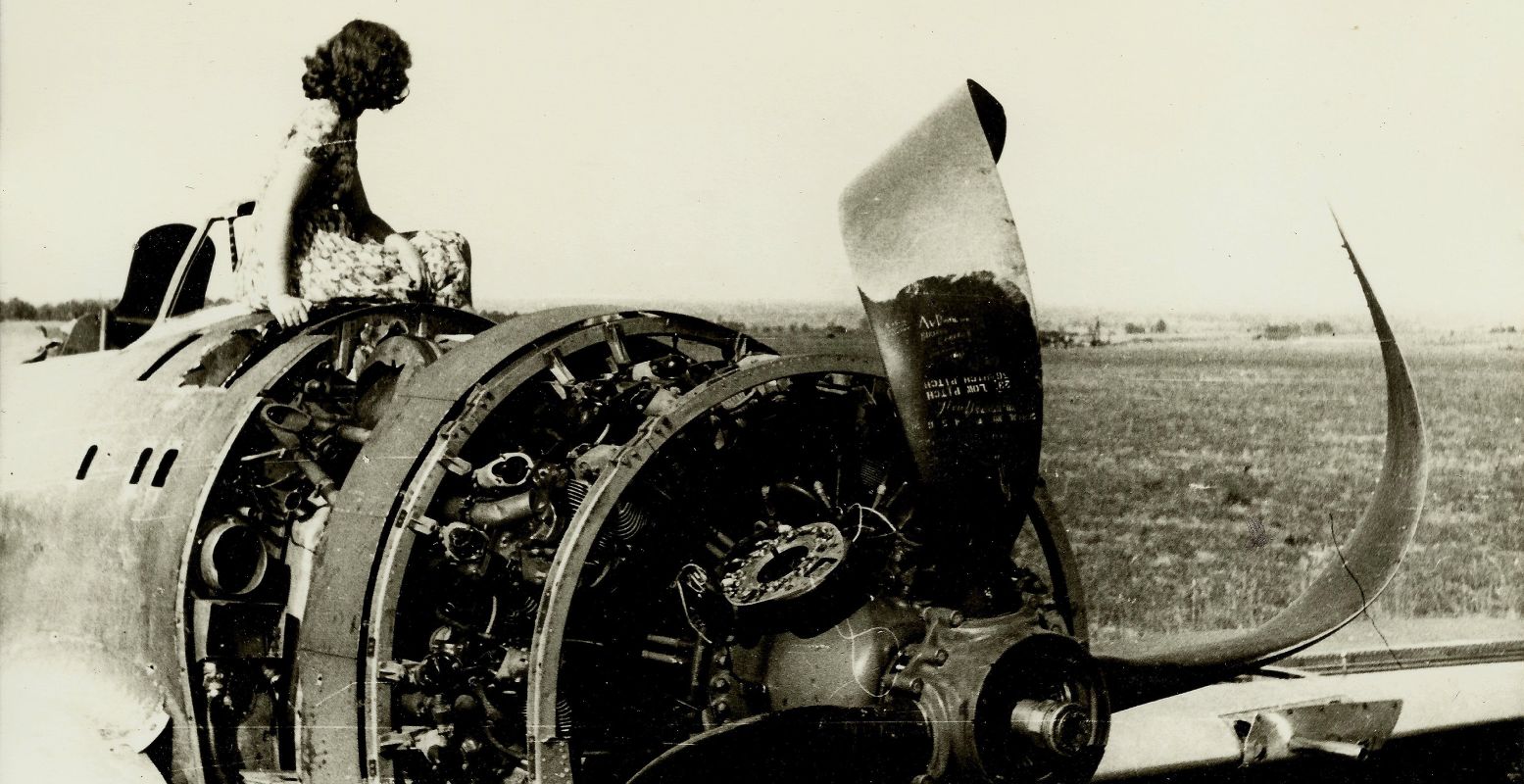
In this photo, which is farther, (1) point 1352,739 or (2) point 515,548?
(1) point 1352,739

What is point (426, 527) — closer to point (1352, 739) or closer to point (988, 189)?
point (988, 189)

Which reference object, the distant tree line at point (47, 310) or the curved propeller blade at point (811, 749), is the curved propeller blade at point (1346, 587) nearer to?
the curved propeller blade at point (811, 749)

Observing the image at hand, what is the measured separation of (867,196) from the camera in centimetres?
328

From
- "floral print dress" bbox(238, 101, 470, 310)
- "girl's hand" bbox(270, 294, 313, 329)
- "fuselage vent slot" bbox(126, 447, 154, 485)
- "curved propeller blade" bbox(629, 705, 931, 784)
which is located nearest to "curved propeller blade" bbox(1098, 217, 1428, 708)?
"curved propeller blade" bbox(629, 705, 931, 784)

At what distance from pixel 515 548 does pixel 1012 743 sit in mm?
1370

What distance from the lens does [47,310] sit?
21.0 ft

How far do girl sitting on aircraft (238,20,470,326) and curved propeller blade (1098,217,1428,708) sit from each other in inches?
109

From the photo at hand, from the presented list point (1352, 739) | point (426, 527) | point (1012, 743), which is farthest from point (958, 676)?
point (1352, 739)

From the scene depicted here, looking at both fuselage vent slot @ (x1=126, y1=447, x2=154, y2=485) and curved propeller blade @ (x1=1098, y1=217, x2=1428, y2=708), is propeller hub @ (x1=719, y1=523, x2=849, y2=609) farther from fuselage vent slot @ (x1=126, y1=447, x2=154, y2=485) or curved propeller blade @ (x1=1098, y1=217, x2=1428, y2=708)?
fuselage vent slot @ (x1=126, y1=447, x2=154, y2=485)

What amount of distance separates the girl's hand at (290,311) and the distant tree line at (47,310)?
41.7 inches

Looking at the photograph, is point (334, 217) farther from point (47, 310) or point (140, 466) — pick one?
point (47, 310)

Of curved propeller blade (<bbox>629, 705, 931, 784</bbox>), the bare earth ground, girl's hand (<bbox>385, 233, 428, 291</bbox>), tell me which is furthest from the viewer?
the bare earth ground

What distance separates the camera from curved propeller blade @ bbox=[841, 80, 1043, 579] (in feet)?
10.7

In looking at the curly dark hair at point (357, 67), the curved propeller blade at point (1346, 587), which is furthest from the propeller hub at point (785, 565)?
the curly dark hair at point (357, 67)
